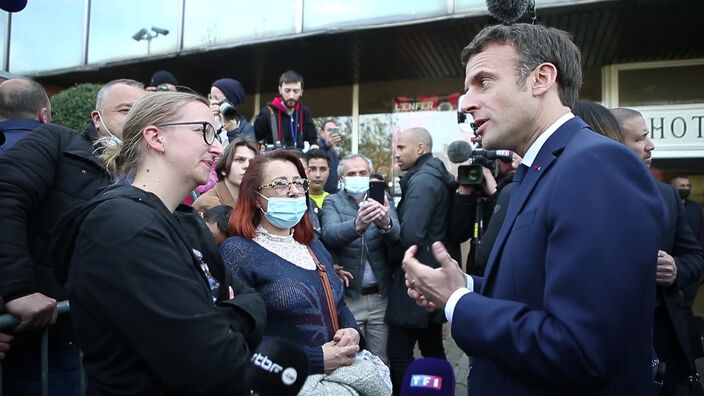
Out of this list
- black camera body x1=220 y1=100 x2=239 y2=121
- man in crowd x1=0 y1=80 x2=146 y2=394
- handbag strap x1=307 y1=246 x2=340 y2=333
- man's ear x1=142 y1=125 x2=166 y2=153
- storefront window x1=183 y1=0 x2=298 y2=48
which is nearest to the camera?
man's ear x1=142 y1=125 x2=166 y2=153

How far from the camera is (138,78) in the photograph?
986cm

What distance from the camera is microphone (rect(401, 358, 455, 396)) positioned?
218 cm

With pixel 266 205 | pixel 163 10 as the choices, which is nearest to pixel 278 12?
pixel 163 10

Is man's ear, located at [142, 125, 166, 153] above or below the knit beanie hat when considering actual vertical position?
below

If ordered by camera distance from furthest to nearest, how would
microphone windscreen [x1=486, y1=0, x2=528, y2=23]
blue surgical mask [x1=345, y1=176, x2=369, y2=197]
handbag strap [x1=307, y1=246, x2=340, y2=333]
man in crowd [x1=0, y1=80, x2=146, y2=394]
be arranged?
blue surgical mask [x1=345, y1=176, x2=369, y2=197] → microphone windscreen [x1=486, y1=0, x2=528, y2=23] → handbag strap [x1=307, y1=246, x2=340, y2=333] → man in crowd [x1=0, y1=80, x2=146, y2=394]

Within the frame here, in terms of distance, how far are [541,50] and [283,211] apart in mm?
1780

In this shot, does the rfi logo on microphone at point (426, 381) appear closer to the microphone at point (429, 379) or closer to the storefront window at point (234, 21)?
the microphone at point (429, 379)

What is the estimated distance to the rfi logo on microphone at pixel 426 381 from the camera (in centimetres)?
218

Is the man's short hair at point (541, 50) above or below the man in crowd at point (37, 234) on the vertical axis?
above

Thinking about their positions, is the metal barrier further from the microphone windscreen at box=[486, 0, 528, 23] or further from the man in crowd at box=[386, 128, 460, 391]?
the microphone windscreen at box=[486, 0, 528, 23]

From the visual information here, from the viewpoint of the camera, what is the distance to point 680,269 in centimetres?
317

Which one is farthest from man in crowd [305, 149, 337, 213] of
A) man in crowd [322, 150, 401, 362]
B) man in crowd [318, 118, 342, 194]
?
man in crowd [318, 118, 342, 194]

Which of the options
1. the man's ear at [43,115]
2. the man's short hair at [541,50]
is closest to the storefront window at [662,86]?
the man's short hair at [541,50]

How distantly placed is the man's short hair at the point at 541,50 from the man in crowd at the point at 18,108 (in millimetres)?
2552
